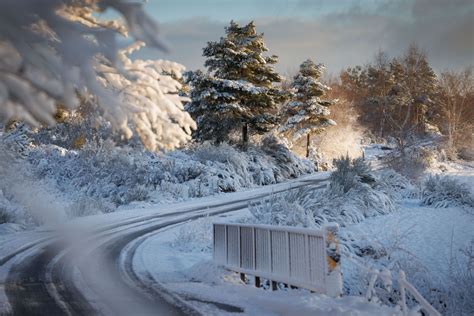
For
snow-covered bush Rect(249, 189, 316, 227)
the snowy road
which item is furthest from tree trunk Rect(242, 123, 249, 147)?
snow-covered bush Rect(249, 189, 316, 227)

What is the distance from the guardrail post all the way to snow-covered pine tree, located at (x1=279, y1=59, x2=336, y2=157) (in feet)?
105

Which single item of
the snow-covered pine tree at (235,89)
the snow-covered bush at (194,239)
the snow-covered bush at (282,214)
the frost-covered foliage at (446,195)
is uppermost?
the snow-covered pine tree at (235,89)

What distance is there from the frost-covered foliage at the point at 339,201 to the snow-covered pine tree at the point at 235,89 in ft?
34.9

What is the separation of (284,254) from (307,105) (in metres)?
32.5

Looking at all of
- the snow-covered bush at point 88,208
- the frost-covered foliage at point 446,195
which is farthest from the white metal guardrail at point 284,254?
the frost-covered foliage at point 446,195

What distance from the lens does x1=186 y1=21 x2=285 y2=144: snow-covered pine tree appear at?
29.5 meters

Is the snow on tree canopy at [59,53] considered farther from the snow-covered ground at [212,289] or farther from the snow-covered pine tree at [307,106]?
the snow-covered pine tree at [307,106]

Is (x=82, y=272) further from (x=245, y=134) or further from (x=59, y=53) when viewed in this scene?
(x=245, y=134)

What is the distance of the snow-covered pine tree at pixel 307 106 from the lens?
127 feet

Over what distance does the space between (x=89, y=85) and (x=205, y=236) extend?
29.4 feet

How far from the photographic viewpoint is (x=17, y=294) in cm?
754

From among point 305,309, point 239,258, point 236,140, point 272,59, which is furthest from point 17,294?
point 272,59

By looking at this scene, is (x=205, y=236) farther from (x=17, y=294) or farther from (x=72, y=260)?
(x=17, y=294)

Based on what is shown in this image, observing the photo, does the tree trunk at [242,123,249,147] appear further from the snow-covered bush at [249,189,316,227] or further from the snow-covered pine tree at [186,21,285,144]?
the snow-covered bush at [249,189,316,227]
